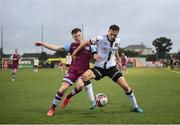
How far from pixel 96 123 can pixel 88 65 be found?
2639 millimetres

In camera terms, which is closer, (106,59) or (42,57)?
(106,59)

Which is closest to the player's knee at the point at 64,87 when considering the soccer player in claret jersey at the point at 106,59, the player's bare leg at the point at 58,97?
the player's bare leg at the point at 58,97

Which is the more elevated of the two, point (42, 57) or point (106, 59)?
point (42, 57)

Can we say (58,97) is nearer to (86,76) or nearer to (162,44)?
(86,76)

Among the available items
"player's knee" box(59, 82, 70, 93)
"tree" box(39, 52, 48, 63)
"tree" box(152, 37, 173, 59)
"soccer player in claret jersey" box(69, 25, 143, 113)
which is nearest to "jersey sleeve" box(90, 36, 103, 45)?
"soccer player in claret jersey" box(69, 25, 143, 113)

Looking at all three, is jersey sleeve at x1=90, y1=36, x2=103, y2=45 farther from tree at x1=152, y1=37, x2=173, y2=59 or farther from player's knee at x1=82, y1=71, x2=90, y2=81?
tree at x1=152, y1=37, x2=173, y2=59

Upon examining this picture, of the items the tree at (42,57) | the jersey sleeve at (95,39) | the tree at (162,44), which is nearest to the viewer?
the jersey sleeve at (95,39)

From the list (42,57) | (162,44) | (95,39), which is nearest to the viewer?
(95,39)

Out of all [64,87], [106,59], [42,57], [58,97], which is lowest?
[58,97]

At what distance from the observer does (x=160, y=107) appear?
1170 cm

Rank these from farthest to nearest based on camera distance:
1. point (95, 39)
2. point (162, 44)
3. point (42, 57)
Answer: point (162, 44) < point (42, 57) < point (95, 39)

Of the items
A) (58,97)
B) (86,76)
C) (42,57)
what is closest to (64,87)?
(58,97)

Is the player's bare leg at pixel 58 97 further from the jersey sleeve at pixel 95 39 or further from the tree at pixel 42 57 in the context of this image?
the tree at pixel 42 57

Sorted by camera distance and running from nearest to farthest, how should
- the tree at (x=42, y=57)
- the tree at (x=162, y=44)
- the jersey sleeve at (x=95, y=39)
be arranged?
the jersey sleeve at (x=95, y=39), the tree at (x=42, y=57), the tree at (x=162, y=44)
